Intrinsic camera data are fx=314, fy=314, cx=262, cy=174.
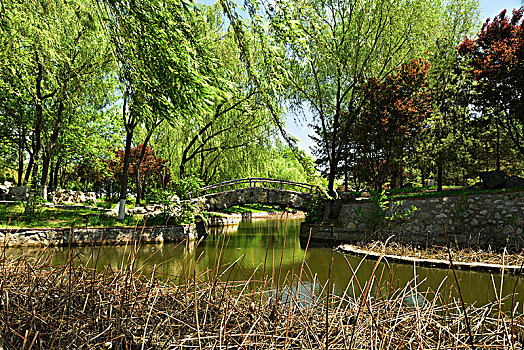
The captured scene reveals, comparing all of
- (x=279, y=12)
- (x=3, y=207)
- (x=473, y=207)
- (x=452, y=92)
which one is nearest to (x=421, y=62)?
(x=452, y=92)

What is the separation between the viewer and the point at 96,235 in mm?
11344

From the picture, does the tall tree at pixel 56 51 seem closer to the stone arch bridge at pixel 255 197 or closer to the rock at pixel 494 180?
the stone arch bridge at pixel 255 197

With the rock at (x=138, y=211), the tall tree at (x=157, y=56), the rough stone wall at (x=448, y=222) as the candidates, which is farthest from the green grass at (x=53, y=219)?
the tall tree at (x=157, y=56)

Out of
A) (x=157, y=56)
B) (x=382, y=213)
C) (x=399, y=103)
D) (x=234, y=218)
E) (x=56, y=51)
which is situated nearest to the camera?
(x=157, y=56)

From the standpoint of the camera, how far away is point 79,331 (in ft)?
6.50

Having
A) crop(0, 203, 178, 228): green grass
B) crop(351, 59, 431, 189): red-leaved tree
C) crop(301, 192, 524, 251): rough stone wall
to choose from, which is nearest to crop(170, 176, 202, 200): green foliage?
crop(0, 203, 178, 228): green grass

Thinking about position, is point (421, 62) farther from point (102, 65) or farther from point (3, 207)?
point (3, 207)

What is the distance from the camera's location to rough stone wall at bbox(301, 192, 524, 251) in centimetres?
898

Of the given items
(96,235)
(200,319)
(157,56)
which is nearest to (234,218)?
(96,235)

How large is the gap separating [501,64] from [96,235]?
1512cm

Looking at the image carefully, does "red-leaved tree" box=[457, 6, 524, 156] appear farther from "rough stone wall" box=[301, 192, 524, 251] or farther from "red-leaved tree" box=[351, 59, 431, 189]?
"rough stone wall" box=[301, 192, 524, 251]

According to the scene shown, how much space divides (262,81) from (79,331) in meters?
2.44

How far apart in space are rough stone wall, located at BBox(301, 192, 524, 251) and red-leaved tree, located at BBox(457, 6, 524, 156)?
3360 millimetres

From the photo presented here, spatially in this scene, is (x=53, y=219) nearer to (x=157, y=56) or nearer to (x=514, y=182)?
(x=157, y=56)
